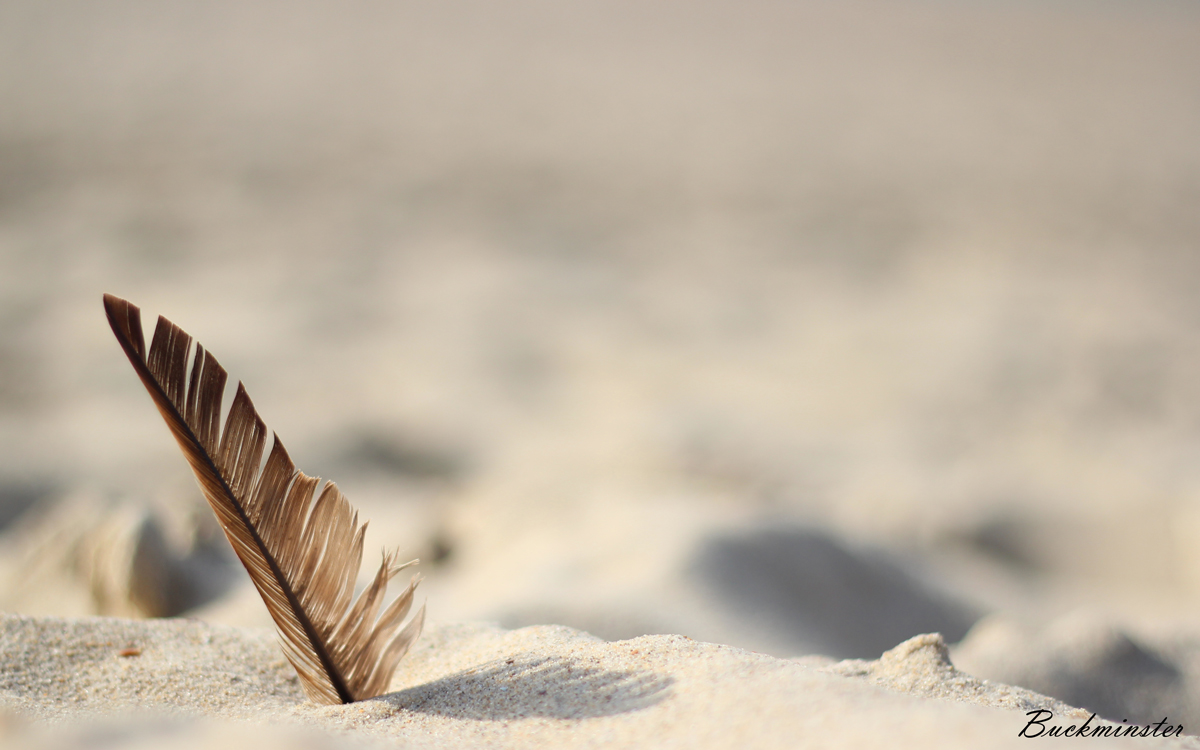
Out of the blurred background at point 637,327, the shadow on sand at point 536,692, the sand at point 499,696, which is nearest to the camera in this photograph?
the sand at point 499,696

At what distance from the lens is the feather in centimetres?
111

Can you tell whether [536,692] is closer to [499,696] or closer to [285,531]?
[499,696]

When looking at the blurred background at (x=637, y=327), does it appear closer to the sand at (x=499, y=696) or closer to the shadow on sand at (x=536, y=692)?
the sand at (x=499, y=696)

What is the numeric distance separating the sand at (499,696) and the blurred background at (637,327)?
495 millimetres

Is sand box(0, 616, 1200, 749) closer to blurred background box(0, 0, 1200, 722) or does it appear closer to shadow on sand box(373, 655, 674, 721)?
shadow on sand box(373, 655, 674, 721)

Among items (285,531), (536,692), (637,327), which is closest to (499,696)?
(536,692)

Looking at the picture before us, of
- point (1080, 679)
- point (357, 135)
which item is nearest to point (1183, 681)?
point (1080, 679)

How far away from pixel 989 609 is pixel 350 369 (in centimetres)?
297

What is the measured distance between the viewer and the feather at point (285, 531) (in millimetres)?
1113

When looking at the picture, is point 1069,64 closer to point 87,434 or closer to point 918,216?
point 918,216

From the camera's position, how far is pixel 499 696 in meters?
1.12

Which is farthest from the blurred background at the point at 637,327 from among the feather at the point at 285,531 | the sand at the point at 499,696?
the feather at the point at 285,531

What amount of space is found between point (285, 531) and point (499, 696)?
355 mm

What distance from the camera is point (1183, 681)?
Answer: 6.03 ft
